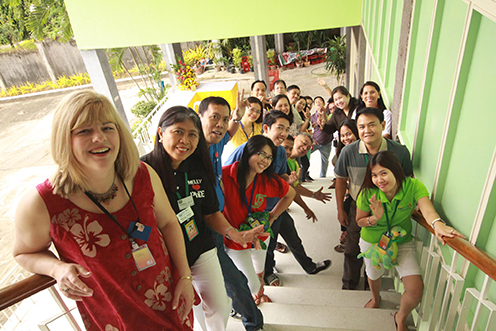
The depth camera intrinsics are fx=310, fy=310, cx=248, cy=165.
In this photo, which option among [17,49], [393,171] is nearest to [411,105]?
[393,171]

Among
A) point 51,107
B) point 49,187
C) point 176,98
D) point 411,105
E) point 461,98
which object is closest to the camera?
point 49,187

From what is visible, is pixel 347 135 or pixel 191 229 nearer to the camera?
pixel 191 229

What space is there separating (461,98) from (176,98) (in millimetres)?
9143

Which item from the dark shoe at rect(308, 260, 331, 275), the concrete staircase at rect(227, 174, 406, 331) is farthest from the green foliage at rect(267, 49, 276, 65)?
the dark shoe at rect(308, 260, 331, 275)

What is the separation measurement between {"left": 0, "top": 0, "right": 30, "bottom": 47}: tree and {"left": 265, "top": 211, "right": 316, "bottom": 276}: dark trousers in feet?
61.5

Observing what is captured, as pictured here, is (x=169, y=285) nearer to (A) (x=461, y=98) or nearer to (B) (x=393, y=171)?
(B) (x=393, y=171)

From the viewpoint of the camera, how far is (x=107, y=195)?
129 centimetres

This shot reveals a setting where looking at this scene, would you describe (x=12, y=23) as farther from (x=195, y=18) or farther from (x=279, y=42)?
(x=195, y=18)

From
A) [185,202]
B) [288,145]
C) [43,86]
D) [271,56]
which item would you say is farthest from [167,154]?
[43,86]

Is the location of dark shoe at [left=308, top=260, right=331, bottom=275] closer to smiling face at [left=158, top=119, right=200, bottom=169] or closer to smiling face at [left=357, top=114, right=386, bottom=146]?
smiling face at [left=357, top=114, right=386, bottom=146]

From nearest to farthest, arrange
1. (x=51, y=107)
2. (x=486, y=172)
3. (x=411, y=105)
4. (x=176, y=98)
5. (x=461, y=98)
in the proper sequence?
(x=486, y=172)
(x=461, y=98)
(x=411, y=105)
(x=176, y=98)
(x=51, y=107)

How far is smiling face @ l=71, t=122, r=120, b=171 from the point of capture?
1153mm

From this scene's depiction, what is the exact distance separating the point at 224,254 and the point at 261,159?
0.70 metres

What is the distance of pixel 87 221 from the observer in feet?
4.03
